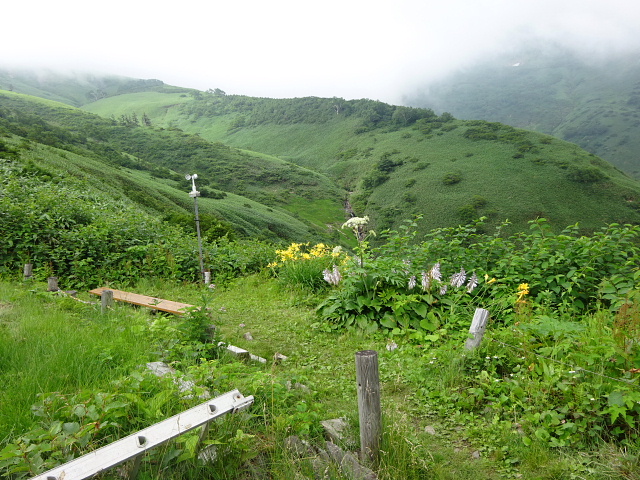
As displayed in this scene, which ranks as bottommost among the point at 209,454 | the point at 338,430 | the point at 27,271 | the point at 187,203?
the point at 187,203

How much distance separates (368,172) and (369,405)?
104 metres

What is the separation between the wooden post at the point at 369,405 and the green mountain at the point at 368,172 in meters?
35.3

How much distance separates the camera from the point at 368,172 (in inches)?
4109

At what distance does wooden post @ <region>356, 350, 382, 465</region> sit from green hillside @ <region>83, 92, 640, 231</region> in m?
71.9

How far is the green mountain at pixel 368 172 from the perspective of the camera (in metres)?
62.8

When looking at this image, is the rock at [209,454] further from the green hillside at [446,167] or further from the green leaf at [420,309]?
the green hillside at [446,167]

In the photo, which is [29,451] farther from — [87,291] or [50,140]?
[50,140]

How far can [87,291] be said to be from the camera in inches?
359

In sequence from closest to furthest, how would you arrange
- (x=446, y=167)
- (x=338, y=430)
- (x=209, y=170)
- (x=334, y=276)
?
1. (x=338, y=430)
2. (x=334, y=276)
3. (x=209, y=170)
4. (x=446, y=167)

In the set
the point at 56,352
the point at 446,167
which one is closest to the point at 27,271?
the point at 56,352

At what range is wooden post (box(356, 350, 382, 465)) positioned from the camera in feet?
9.97

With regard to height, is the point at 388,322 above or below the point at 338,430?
below

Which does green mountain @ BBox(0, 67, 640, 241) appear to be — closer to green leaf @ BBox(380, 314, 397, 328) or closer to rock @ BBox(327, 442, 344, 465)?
green leaf @ BBox(380, 314, 397, 328)

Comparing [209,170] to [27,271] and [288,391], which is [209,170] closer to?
[27,271]
